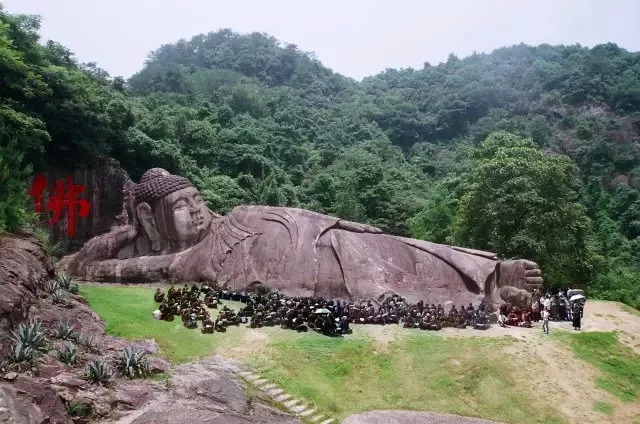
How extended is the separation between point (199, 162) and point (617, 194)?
120 feet

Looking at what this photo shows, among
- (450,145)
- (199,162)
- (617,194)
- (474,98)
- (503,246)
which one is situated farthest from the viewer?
(474,98)

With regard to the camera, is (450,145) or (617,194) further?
(450,145)

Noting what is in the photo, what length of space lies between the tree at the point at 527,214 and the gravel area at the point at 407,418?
12.4 m

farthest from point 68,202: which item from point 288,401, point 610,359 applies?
point 610,359

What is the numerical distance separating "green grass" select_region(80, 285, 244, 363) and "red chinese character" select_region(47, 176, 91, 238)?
10.9m

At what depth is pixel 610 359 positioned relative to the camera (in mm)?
15336

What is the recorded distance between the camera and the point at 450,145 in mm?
66875

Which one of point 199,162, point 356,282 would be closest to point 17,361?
point 356,282

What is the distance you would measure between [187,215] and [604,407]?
13.4 metres

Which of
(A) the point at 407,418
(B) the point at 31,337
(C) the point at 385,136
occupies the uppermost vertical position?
(C) the point at 385,136

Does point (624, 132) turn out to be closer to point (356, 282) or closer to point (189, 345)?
point (356, 282)

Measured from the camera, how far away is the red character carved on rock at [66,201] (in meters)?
25.7

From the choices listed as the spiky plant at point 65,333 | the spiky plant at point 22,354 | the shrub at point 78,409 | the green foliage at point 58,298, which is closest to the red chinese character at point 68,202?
the green foliage at point 58,298

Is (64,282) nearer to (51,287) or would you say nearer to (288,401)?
(51,287)
